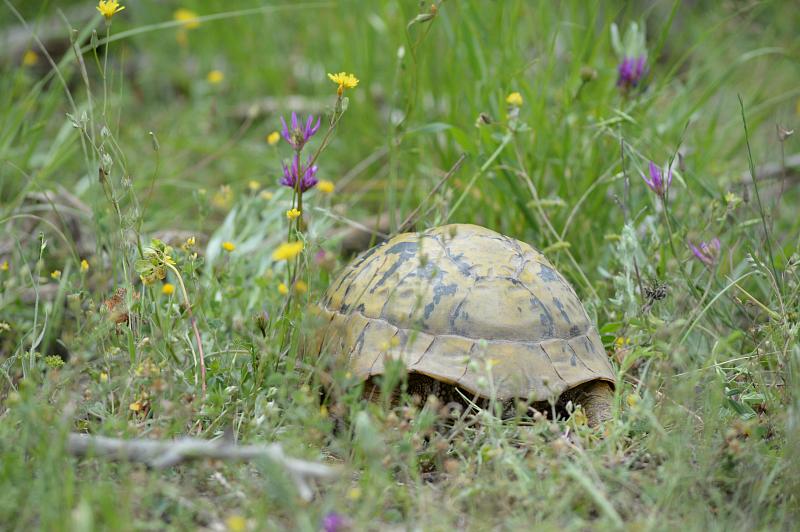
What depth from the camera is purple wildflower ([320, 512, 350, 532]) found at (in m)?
1.50

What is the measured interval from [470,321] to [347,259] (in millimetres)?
1329

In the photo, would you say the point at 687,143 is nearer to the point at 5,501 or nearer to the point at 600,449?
the point at 600,449

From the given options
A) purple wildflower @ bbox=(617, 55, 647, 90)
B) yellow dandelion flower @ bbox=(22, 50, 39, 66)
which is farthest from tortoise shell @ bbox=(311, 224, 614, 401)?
yellow dandelion flower @ bbox=(22, 50, 39, 66)

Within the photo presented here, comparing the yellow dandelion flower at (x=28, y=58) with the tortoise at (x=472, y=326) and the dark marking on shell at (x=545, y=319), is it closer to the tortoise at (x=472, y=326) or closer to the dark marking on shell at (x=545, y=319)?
the tortoise at (x=472, y=326)

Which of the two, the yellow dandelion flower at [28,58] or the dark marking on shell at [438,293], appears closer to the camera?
the dark marking on shell at [438,293]

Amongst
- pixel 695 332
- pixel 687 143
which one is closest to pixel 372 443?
pixel 695 332

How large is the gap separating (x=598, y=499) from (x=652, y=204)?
5.08ft

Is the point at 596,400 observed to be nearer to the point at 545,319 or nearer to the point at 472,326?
the point at 545,319

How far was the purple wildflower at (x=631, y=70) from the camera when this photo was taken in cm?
311

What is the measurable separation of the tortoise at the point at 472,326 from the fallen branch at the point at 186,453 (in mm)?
515

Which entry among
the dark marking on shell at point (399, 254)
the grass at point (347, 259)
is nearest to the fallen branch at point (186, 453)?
the grass at point (347, 259)

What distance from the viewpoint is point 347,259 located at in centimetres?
341

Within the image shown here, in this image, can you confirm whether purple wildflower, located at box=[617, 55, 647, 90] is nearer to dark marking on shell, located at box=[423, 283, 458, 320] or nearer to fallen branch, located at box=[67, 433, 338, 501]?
dark marking on shell, located at box=[423, 283, 458, 320]

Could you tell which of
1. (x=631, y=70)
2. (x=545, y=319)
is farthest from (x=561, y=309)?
(x=631, y=70)
